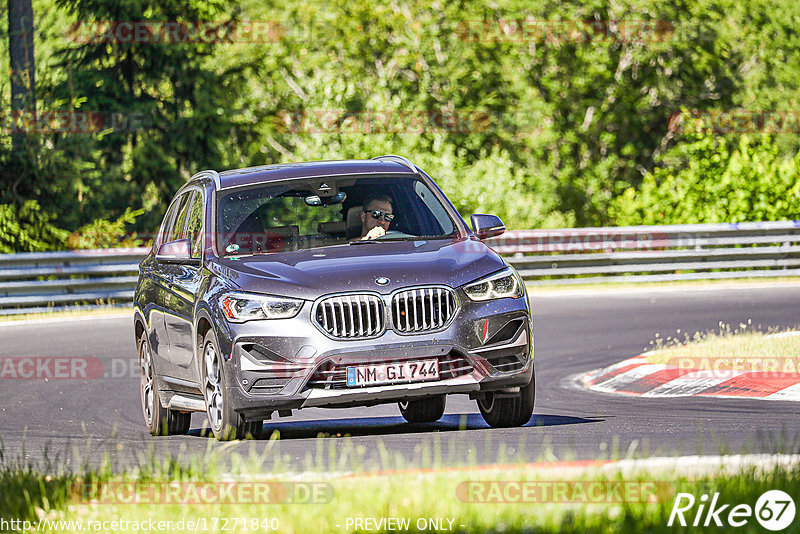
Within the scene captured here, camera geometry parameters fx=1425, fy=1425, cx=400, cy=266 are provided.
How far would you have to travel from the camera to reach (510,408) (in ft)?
31.0

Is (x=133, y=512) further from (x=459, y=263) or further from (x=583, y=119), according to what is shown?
(x=583, y=119)

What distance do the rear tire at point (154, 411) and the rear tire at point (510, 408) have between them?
7.79ft

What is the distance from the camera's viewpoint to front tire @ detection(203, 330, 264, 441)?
29.0 ft

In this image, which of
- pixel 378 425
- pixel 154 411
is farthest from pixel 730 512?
pixel 154 411

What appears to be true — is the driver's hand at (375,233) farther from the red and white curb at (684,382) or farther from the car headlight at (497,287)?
the red and white curb at (684,382)

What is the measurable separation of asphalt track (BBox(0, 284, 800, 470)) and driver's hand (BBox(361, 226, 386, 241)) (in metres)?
1.35

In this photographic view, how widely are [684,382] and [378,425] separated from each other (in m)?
3.01

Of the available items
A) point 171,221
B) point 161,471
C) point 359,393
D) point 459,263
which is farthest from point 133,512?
point 171,221

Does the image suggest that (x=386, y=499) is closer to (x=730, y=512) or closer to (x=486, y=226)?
(x=730, y=512)

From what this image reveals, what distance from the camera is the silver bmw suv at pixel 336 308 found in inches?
338
